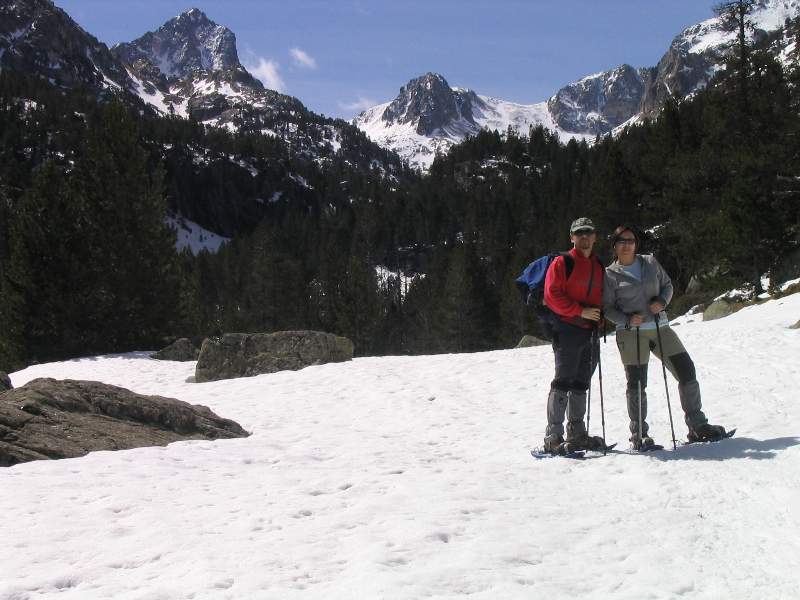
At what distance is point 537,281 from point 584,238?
2.12ft

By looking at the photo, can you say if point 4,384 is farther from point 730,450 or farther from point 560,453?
point 730,450

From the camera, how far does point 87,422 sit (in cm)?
774

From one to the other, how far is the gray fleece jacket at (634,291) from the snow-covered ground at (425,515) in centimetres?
149

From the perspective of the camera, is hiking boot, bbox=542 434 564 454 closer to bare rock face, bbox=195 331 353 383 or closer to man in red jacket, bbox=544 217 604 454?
man in red jacket, bbox=544 217 604 454

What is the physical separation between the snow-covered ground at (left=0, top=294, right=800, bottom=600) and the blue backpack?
1.71 metres

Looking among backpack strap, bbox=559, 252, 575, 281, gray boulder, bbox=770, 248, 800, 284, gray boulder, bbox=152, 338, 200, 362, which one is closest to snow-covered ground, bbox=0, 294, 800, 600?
backpack strap, bbox=559, 252, 575, 281

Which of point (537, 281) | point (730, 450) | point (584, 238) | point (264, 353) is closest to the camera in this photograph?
point (730, 450)

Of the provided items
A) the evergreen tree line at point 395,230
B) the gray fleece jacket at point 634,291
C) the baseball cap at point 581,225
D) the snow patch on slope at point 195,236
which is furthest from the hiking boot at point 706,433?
the snow patch on slope at point 195,236

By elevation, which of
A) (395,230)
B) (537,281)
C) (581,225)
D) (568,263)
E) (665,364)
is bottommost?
(665,364)

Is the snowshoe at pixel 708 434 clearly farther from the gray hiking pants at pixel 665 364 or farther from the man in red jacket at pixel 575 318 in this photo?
the man in red jacket at pixel 575 318

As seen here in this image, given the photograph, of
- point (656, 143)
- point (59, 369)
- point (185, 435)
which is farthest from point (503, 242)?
point (185, 435)

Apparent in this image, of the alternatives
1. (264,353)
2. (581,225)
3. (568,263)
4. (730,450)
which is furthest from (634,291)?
(264,353)

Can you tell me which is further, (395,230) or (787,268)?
(395,230)

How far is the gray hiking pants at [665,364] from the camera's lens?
240 inches
